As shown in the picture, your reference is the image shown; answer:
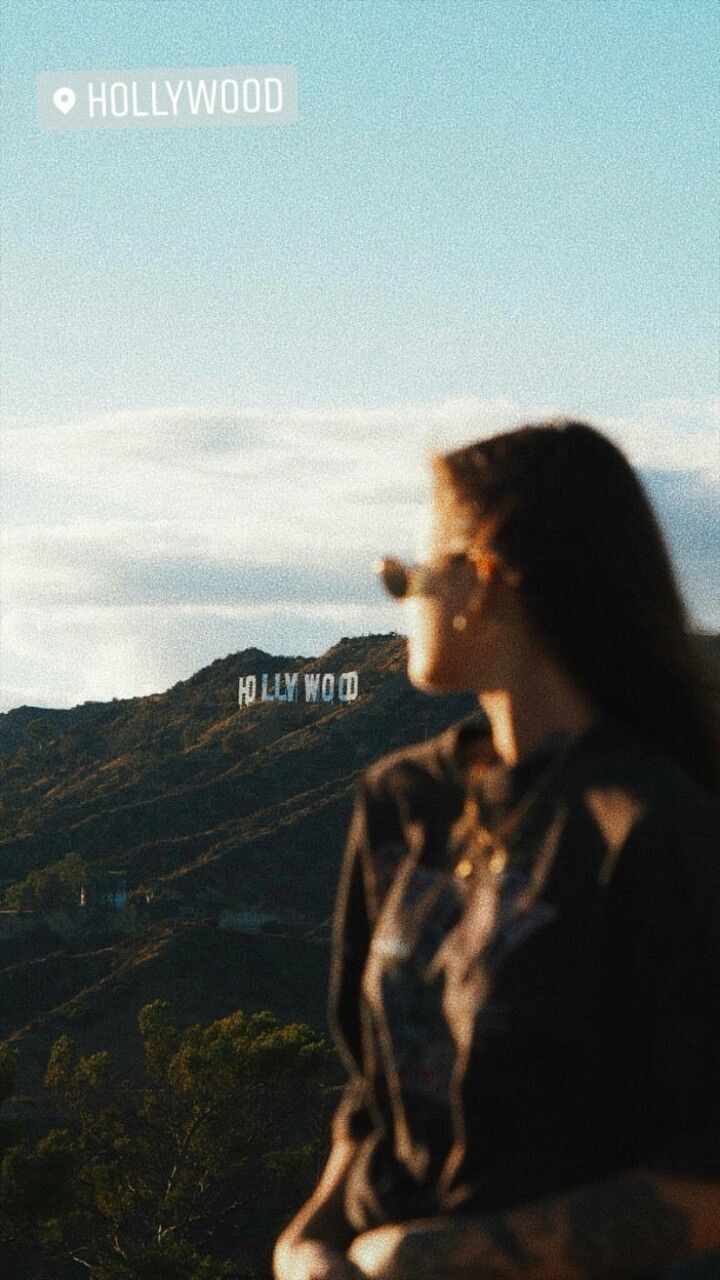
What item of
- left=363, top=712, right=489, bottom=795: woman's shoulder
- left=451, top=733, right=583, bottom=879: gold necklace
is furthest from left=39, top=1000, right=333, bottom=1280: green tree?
left=451, top=733, right=583, bottom=879: gold necklace

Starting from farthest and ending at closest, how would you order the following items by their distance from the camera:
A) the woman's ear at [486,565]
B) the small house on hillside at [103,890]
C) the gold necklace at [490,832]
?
the small house on hillside at [103,890], the woman's ear at [486,565], the gold necklace at [490,832]

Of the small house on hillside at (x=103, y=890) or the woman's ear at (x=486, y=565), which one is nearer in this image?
the woman's ear at (x=486, y=565)

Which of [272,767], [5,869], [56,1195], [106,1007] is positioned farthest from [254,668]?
[56,1195]

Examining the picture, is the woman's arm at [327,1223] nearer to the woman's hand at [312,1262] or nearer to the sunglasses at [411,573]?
the woman's hand at [312,1262]

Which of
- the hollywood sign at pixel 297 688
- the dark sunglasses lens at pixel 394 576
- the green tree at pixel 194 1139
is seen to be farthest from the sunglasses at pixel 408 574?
the hollywood sign at pixel 297 688

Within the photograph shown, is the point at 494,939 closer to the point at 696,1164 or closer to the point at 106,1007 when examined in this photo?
the point at 696,1164

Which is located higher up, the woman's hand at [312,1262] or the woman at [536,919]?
the woman at [536,919]

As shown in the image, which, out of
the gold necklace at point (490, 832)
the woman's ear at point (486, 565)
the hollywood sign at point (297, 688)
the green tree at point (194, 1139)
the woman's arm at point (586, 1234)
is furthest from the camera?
the hollywood sign at point (297, 688)
